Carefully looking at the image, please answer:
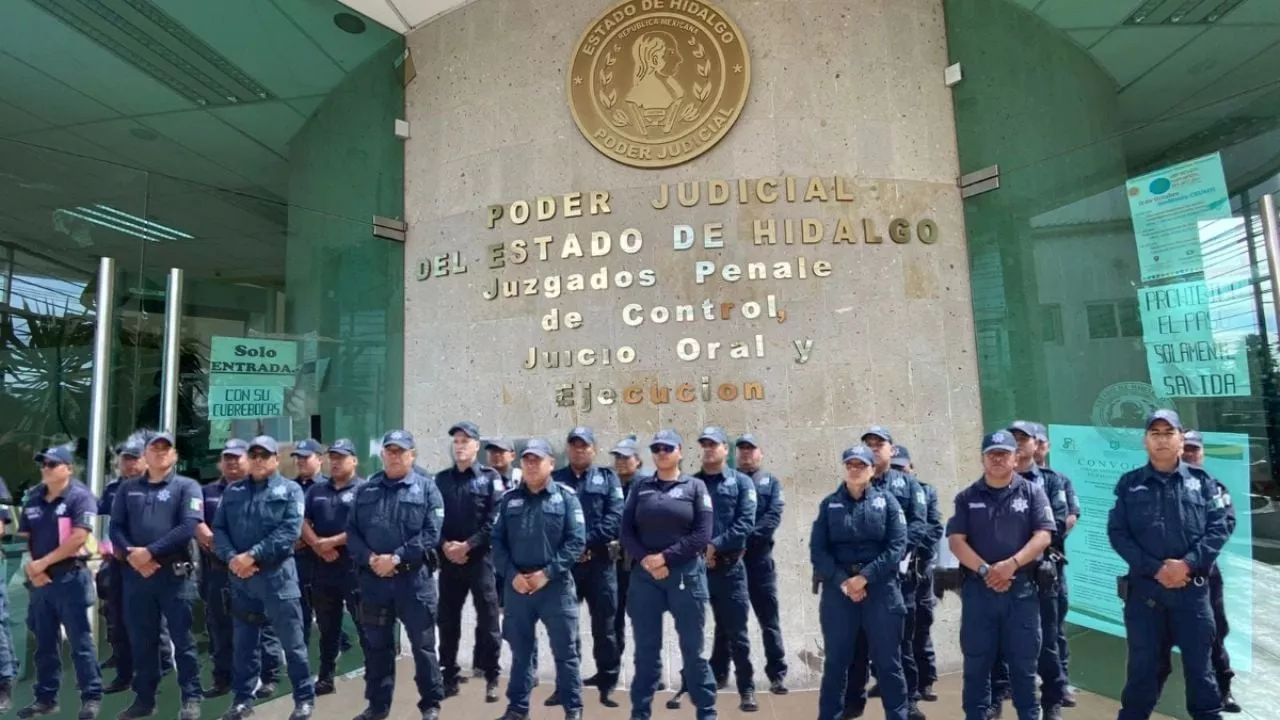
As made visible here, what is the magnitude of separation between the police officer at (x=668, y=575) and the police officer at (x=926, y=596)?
1.49 meters

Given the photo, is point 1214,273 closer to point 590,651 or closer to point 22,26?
point 590,651

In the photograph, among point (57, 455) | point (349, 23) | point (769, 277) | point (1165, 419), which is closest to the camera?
point (1165, 419)

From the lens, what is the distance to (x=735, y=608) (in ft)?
15.6

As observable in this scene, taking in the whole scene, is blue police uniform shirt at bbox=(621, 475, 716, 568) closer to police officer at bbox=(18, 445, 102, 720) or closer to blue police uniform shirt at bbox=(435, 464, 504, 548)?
blue police uniform shirt at bbox=(435, 464, 504, 548)

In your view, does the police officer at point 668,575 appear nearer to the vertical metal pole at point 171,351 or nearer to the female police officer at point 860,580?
the female police officer at point 860,580

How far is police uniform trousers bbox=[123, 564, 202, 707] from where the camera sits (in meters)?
4.58

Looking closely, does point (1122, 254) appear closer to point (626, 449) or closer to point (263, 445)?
point (626, 449)

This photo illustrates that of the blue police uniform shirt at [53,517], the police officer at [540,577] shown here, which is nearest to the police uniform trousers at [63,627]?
the blue police uniform shirt at [53,517]

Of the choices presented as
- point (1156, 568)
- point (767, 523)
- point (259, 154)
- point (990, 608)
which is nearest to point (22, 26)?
point (259, 154)

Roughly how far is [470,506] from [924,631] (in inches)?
125

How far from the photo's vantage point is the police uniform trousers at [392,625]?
4.46 metres

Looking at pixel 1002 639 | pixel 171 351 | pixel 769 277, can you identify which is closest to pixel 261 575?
pixel 171 351

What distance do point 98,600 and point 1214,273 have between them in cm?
754

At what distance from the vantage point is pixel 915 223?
5.85 m
